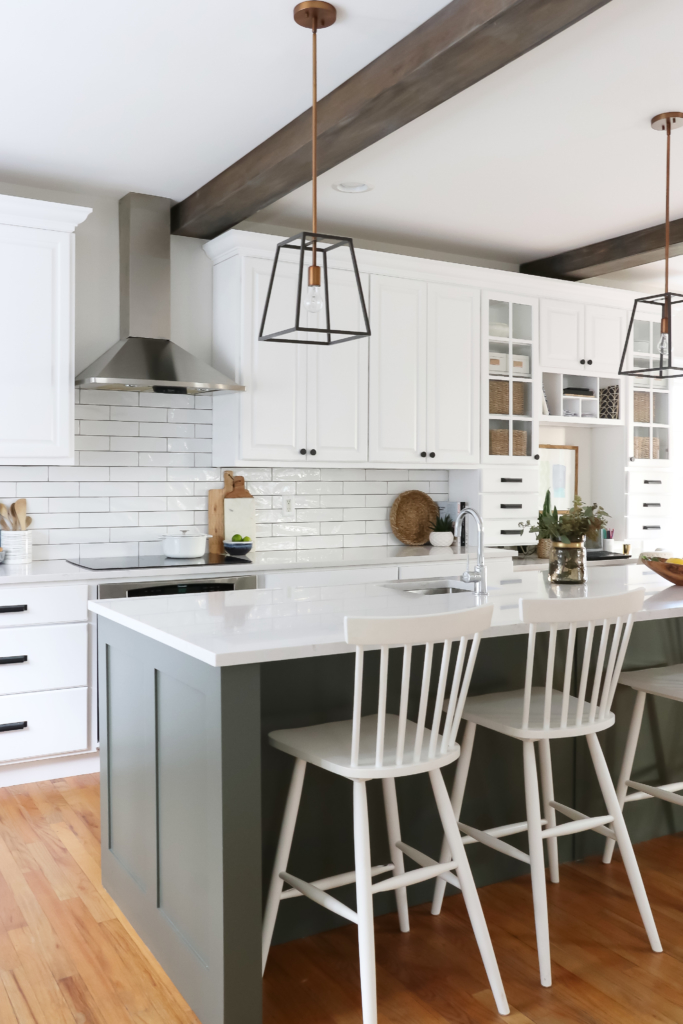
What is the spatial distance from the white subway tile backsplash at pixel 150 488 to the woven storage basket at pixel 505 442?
0.83 m

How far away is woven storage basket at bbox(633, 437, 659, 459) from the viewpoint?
19.3ft

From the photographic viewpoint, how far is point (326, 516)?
5.05 metres

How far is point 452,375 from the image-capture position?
509cm

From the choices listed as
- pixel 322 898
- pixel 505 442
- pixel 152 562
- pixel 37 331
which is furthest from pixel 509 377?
pixel 322 898

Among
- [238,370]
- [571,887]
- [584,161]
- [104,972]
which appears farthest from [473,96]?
[104,972]

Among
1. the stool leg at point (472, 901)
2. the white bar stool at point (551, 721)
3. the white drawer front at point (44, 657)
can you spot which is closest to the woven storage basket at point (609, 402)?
the white bar stool at point (551, 721)

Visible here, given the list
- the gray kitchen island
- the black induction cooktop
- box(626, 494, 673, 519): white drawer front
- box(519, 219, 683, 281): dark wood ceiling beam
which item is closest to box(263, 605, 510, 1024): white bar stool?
the gray kitchen island

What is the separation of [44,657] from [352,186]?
263 centimetres

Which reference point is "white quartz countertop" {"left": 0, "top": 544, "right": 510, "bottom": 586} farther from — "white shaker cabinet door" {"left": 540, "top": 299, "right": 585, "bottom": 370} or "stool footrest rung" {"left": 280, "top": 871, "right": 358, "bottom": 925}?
"stool footrest rung" {"left": 280, "top": 871, "right": 358, "bottom": 925}

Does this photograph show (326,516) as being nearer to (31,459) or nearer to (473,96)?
(31,459)

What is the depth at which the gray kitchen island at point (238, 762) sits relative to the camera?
1.89 m

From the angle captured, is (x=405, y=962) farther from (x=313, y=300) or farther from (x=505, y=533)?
(x=505, y=533)

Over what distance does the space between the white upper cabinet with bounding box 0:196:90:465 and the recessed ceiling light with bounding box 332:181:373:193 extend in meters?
1.21

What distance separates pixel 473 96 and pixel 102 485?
2.52 metres
